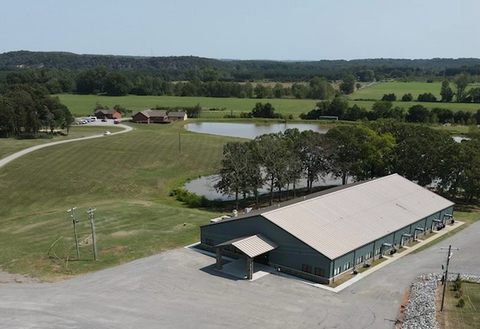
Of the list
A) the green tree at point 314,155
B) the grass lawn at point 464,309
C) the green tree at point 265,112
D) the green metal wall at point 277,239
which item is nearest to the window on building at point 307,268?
the green metal wall at point 277,239

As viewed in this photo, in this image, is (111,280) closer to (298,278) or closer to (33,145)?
(298,278)

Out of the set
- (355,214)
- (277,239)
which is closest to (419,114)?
(355,214)

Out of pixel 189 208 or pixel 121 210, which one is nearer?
pixel 121 210

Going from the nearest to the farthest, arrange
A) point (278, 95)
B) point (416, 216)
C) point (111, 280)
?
point (111, 280) < point (416, 216) < point (278, 95)

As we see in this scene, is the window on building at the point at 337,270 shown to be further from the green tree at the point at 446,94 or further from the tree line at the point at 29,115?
the green tree at the point at 446,94

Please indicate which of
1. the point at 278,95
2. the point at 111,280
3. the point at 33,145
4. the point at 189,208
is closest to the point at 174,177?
the point at 189,208

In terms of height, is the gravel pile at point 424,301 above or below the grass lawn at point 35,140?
below

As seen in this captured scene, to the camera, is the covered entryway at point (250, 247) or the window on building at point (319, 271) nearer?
the window on building at point (319, 271)

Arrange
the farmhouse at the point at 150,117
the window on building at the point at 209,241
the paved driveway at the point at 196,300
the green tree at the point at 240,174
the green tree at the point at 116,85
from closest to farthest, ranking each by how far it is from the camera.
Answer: the paved driveway at the point at 196,300 → the window on building at the point at 209,241 → the green tree at the point at 240,174 → the farmhouse at the point at 150,117 → the green tree at the point at 116,85
